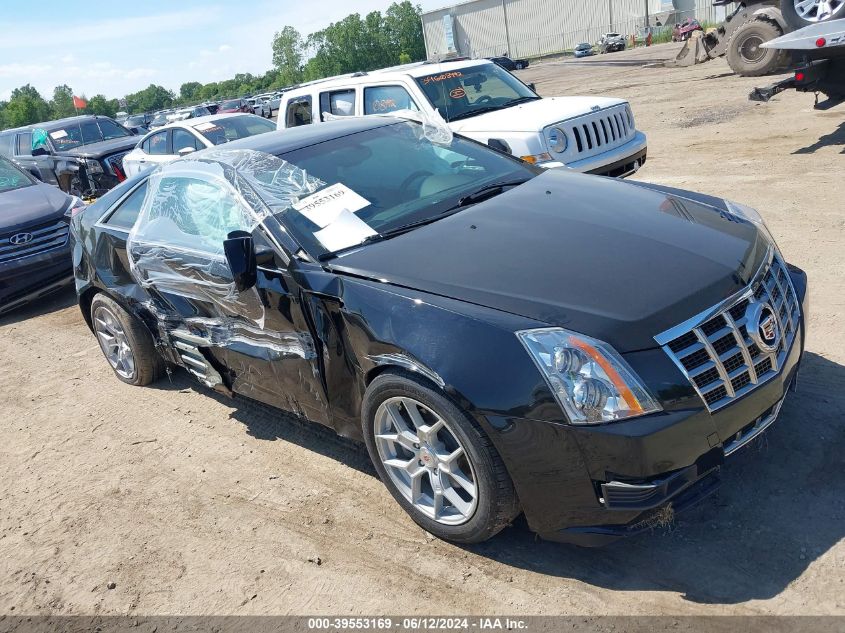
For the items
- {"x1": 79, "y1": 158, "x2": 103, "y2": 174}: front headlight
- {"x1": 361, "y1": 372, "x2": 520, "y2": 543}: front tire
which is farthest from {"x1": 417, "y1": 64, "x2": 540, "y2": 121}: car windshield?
{"x1": 79, "y1": 158, "x2": 103, "y2": 174}: front headlight

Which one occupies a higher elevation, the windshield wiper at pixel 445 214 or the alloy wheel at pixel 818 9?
the alloy wheel at pixel 818 9

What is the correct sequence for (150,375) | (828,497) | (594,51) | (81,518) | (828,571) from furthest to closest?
(594,51) < (150,375) < (81,518) < (828,497) < (828,571)

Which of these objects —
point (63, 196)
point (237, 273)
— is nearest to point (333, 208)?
point (237, 273)

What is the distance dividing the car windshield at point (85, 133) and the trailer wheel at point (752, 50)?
12905mm

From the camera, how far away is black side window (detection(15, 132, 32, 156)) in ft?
48.4

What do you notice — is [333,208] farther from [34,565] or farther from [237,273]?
[34,565]

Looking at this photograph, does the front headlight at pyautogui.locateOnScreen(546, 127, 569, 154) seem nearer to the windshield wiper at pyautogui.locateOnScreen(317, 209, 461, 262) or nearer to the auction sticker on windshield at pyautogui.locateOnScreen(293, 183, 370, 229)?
the windshield wiper at pyautogui.locateOnScreen(317, 209, 461, 262)

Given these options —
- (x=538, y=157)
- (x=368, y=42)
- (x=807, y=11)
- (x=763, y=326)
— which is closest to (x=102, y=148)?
(x=538, y=157)

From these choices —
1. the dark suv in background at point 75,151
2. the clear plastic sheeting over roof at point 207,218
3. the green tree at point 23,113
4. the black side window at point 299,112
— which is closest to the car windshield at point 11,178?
the dark suv in background at point 75,151

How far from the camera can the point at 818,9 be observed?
36.7 feet

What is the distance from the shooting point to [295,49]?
420 ft

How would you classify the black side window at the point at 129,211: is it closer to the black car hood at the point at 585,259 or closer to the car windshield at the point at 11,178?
the black car hood at the point at 585,259

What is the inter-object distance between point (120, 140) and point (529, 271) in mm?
13220

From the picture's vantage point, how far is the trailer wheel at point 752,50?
15.5 m
